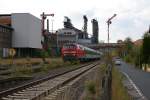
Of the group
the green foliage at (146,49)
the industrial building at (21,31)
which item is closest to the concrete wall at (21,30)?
the industrial building at (21,31)

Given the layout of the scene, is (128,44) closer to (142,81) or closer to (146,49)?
(146,49)

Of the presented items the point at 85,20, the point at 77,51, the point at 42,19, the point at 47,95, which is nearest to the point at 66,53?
the point at 77,51

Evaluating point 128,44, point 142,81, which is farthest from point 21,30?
point 142,81

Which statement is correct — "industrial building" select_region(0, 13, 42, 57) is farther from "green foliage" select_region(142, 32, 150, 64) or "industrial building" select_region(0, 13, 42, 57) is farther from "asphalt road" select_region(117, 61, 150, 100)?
"asphalt road" select_region(117, 61, 150, 100)

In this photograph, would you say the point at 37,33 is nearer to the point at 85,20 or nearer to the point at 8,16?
the point at 8,16

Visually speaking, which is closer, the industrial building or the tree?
the industrial building

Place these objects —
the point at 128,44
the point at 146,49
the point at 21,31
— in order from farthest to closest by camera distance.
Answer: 1. the point at 128,44
2. the point at 21,31
3. the point at 146,49

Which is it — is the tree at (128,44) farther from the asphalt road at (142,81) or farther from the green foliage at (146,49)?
the asphalt road at (142,81)

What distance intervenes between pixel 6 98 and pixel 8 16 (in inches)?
3948

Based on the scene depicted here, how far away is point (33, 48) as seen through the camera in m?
111

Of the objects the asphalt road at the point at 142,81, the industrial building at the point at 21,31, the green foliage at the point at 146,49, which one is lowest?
the asphalt road at the point at 142,81

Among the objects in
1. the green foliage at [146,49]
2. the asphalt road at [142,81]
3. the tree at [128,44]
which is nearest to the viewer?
the asphalt road at [142,81]

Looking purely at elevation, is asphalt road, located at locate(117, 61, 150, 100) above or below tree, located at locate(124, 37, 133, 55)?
below

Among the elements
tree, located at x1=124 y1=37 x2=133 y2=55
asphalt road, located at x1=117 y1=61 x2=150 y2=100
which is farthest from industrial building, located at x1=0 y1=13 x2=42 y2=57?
asphalt road, located at x1=117 y1=61 x2=150 y2=100
